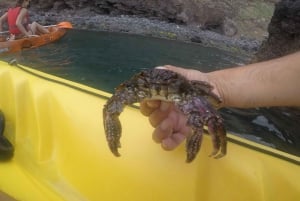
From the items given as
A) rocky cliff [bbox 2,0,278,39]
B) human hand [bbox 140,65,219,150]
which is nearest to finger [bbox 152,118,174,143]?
human hand [bbox 140,65,219,150]

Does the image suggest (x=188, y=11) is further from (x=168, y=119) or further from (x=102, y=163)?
(x=168, y=119)

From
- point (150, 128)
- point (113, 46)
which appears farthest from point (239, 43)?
point (150, 128)

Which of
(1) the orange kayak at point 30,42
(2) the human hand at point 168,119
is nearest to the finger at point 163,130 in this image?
(2) the human hand at point 168,119

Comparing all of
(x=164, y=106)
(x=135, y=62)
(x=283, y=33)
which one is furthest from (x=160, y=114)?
(x=135, y=62)

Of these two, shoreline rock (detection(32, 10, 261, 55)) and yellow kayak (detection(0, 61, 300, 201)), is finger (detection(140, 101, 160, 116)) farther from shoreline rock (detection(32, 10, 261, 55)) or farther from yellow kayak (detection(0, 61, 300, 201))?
shoreline rock (detection(32, 10, 261, 55))

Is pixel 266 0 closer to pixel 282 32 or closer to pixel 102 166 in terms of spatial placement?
pixel 282 32

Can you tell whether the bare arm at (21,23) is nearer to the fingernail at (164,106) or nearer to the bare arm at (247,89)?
the bare arm at (247,89)
